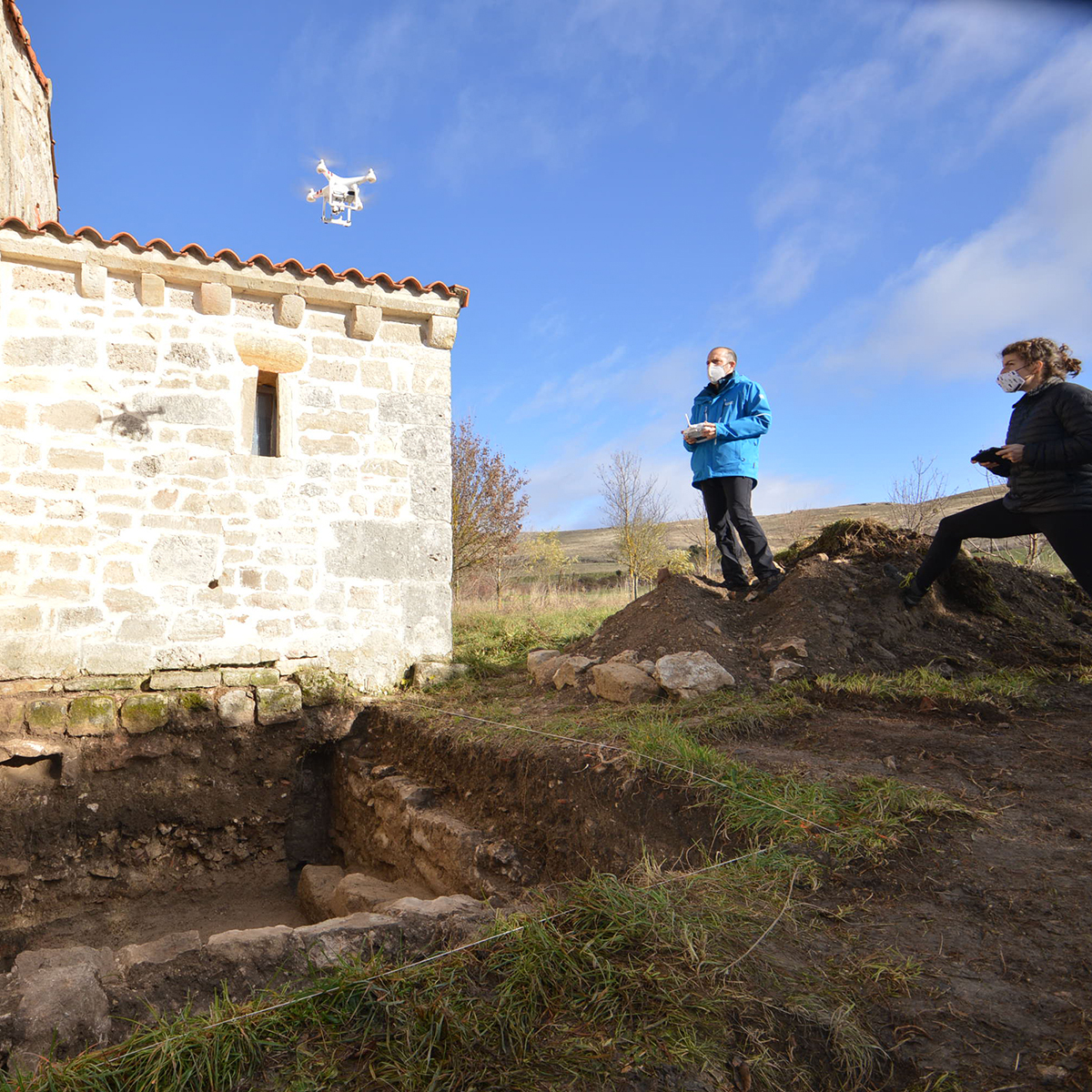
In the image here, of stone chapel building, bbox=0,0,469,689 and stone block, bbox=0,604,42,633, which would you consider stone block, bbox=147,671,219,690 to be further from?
stone block, bbox=0,604,42,633

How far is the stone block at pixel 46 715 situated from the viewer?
18.6ft

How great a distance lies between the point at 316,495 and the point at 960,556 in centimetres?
567

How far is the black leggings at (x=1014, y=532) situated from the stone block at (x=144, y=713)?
6.08 m

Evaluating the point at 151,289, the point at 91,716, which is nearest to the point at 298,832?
the point at 91,716

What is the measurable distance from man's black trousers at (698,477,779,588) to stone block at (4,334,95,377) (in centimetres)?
523

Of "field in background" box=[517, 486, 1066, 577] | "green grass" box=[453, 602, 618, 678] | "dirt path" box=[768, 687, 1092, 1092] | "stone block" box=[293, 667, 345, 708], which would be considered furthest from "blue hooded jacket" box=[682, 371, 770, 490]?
"field in background" box=[517, 486, 1066, 577]

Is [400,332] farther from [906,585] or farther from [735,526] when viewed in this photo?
[906,585]

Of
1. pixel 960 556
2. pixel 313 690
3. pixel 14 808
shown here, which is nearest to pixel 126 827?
pixel 14 808

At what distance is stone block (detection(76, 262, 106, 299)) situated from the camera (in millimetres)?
6125

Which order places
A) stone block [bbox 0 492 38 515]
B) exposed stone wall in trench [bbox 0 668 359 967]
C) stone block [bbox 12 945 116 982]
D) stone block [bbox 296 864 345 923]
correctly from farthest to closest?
stone block [bbox 0 492 38 515] < exposed stone wall in trench [bbox 0 668 359 967] < stone block [bbox 296 864 345 923] < stone block [bbox 12 945 116 982]

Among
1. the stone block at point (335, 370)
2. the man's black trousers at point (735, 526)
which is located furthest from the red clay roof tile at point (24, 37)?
the man's black trousers at point (735, 526)

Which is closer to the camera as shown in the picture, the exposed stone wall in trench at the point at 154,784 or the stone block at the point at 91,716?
the exposed stone wall in trench at the point at 154,784

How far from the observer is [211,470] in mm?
6461

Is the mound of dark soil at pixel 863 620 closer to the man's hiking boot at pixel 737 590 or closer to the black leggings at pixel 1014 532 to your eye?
the man's hiking boot at pixel 737 590
